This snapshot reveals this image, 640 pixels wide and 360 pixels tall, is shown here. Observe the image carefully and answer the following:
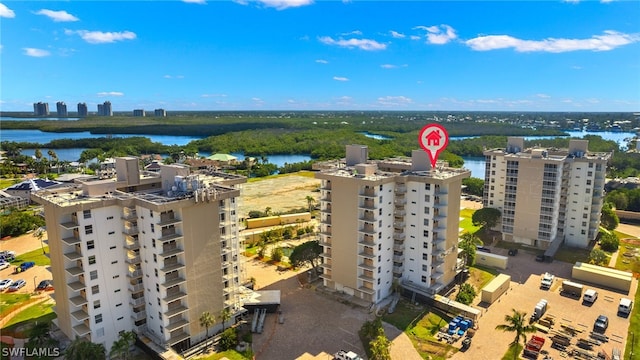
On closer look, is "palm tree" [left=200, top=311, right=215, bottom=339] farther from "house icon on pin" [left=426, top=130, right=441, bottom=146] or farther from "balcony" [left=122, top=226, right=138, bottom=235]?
"house icon on pin" [left=426, top=130, right=441, bottom=146]

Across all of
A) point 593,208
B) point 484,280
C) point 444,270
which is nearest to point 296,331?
point 444,270

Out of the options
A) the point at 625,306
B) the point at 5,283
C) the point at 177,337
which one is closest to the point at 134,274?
the point at 177,337

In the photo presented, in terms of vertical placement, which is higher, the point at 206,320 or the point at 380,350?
the point at 206,320

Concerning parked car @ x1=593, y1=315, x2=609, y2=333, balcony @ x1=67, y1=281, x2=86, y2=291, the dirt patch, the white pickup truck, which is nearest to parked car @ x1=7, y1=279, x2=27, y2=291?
balcony @ x1=67, y1=281, x2=86, y2=291

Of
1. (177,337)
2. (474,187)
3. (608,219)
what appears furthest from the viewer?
(474,187)

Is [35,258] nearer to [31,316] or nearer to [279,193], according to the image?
[31,316]

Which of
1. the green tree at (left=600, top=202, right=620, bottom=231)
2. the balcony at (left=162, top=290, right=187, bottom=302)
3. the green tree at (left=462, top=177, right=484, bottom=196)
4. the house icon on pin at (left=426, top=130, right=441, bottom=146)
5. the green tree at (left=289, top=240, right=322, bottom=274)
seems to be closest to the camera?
the balcony at (left=162, top=290, right=187, bottom=302)
